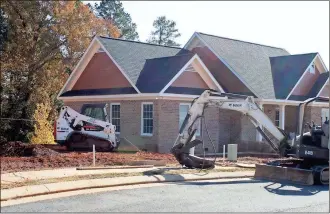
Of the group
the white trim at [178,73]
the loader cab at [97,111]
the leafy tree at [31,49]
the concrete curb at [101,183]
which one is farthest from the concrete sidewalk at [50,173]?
the leafy tree at [31,49]

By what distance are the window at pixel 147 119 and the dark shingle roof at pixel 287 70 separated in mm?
8995

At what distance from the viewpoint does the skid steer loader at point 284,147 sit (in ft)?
53.0

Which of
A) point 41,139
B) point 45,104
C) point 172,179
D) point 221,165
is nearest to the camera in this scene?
point 172,179

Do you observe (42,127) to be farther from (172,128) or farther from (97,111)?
(172,128)

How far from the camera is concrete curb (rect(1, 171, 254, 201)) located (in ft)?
38.7

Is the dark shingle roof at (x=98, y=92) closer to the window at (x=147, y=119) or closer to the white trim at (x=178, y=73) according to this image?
the window at (x=147, y=119)

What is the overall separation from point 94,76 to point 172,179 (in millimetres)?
14559

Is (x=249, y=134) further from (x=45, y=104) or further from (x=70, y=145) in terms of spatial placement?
(x=45, y=104)

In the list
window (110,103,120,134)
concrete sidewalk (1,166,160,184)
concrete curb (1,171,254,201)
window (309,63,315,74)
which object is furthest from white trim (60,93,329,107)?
concrete sidewalk (1,166,160,184)

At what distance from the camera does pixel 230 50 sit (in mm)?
33656

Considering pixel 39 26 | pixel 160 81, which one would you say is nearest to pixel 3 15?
pixel 39 26

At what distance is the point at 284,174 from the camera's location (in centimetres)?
1644

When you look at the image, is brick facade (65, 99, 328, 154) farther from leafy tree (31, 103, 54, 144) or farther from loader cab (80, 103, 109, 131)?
leafy tree (31, 103, 54, 144)

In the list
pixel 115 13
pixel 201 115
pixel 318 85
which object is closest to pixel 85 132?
pixel 201 115
